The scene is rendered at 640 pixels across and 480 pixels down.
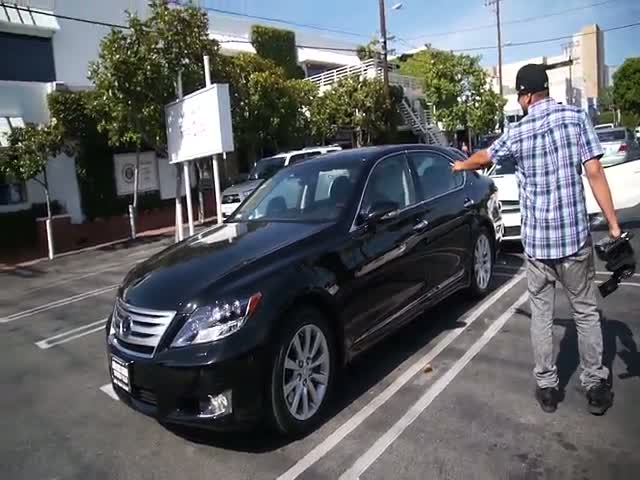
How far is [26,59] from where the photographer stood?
624 inches

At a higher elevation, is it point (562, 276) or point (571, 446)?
point (562, 276)

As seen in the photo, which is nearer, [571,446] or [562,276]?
[571,446]

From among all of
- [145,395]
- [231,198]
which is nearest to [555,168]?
[145,395]

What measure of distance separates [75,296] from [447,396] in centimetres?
674

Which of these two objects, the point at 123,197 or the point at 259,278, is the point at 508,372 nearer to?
the point at 259,278

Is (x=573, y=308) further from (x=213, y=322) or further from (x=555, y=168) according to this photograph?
(x=213, y=322)

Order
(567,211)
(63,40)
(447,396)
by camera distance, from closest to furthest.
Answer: (567,211) → (447,396) → (63,40)

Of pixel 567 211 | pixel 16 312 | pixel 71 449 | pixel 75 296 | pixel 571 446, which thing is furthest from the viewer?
A: pixel 75 296

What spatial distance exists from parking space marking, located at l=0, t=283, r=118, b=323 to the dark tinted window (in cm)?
941

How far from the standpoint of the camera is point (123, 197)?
17.2 meters

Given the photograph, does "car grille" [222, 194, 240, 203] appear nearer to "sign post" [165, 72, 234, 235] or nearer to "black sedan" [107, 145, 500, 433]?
"sign post" [165, 72, 234, 235]

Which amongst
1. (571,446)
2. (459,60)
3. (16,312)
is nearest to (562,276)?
(571,446)

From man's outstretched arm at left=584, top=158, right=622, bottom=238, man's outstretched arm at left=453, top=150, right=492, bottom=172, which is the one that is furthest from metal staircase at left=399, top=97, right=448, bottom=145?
man's outstretched arm at left=584, top=158, right=622, bottom=238

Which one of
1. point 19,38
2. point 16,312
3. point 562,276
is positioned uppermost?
point 19,38
